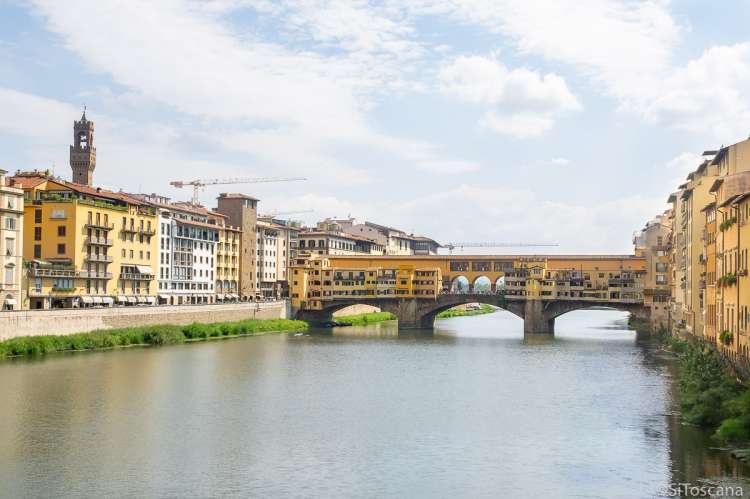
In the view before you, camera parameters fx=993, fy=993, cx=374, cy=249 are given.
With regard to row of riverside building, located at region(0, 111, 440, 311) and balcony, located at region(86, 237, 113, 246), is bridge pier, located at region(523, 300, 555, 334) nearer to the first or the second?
row of riverside building, located at region(0, 111, 440, 311)

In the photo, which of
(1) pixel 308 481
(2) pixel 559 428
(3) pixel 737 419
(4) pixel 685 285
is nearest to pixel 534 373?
(4) pixel 685 285

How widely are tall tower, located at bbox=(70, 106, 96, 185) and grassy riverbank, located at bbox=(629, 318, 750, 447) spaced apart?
79.1 metres

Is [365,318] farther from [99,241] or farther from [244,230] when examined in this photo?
[99,241]

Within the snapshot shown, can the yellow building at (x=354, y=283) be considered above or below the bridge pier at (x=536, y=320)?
above

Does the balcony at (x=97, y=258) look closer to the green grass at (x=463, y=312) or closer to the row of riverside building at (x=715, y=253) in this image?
the row of riverside building at (x=715, y=253)

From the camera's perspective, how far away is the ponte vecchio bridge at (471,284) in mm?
88125

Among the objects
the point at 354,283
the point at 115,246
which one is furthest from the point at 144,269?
the point at 354,283

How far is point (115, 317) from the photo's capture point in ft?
212

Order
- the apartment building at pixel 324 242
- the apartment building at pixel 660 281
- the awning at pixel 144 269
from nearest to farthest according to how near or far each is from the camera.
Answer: the awning at pixel 144 269 < the apartment building at pixel 660 281 < the apartment building at pixel 324 242

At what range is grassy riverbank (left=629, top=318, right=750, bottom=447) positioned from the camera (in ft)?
94.3

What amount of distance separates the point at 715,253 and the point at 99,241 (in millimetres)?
44747

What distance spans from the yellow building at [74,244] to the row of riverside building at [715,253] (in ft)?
132

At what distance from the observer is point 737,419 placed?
28.8 metres

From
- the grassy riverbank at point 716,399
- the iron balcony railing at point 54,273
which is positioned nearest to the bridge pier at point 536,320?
the iron balcony railing at point 54,273
